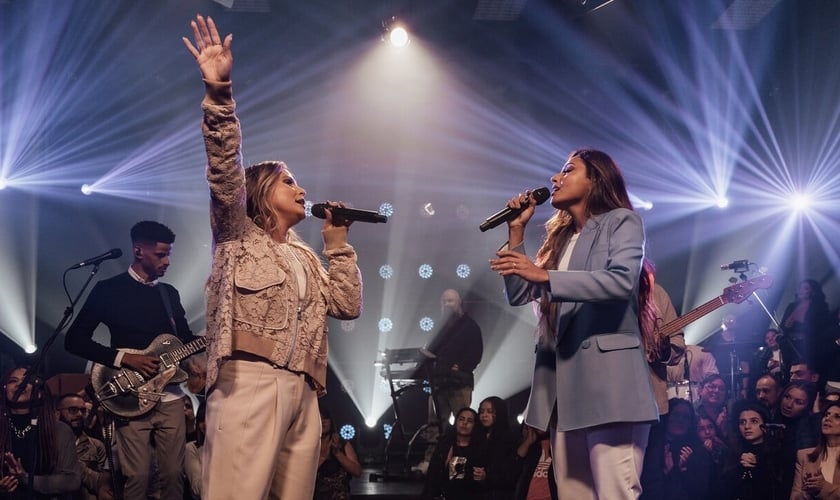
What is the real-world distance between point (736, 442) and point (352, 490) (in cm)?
288

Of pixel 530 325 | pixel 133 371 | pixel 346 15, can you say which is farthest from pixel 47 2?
pixel 530 325

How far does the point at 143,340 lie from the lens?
4.51 metres

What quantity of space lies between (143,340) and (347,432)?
170 inches

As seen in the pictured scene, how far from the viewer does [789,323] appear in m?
6.47

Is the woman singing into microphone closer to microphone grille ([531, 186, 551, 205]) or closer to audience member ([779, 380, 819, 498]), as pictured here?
microphone grille ([531, 186, 551, 205])

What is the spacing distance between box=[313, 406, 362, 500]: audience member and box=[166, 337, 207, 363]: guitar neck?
1.22 meters

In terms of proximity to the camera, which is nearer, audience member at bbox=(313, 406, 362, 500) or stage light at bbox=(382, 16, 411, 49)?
audience member at bbox=(313, 406, 362, 500)

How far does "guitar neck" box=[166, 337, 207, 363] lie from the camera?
14.7ft

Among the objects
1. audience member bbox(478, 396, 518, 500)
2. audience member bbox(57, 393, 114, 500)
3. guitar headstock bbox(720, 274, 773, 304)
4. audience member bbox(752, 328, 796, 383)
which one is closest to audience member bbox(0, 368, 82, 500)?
audience member bbox(57, 393, 114, 500)

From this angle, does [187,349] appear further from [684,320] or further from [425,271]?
[425,271]

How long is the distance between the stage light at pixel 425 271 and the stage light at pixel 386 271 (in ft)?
1.20

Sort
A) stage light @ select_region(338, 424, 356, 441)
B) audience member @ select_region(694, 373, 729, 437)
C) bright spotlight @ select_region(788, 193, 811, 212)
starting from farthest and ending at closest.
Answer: bright spotlight @ select_region(788, 193, 811, 212)
stage light @ select_region(338, 424, 356, 441)
audience member @ select_region(694, 373, 729, 437)

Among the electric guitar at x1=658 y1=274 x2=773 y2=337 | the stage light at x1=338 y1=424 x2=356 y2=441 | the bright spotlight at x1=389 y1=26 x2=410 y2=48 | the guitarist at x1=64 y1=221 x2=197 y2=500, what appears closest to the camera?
the guitarist at x1=64 y1=221 x2=197 y2=500

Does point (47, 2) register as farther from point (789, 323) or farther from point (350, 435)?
point (789, 323)
